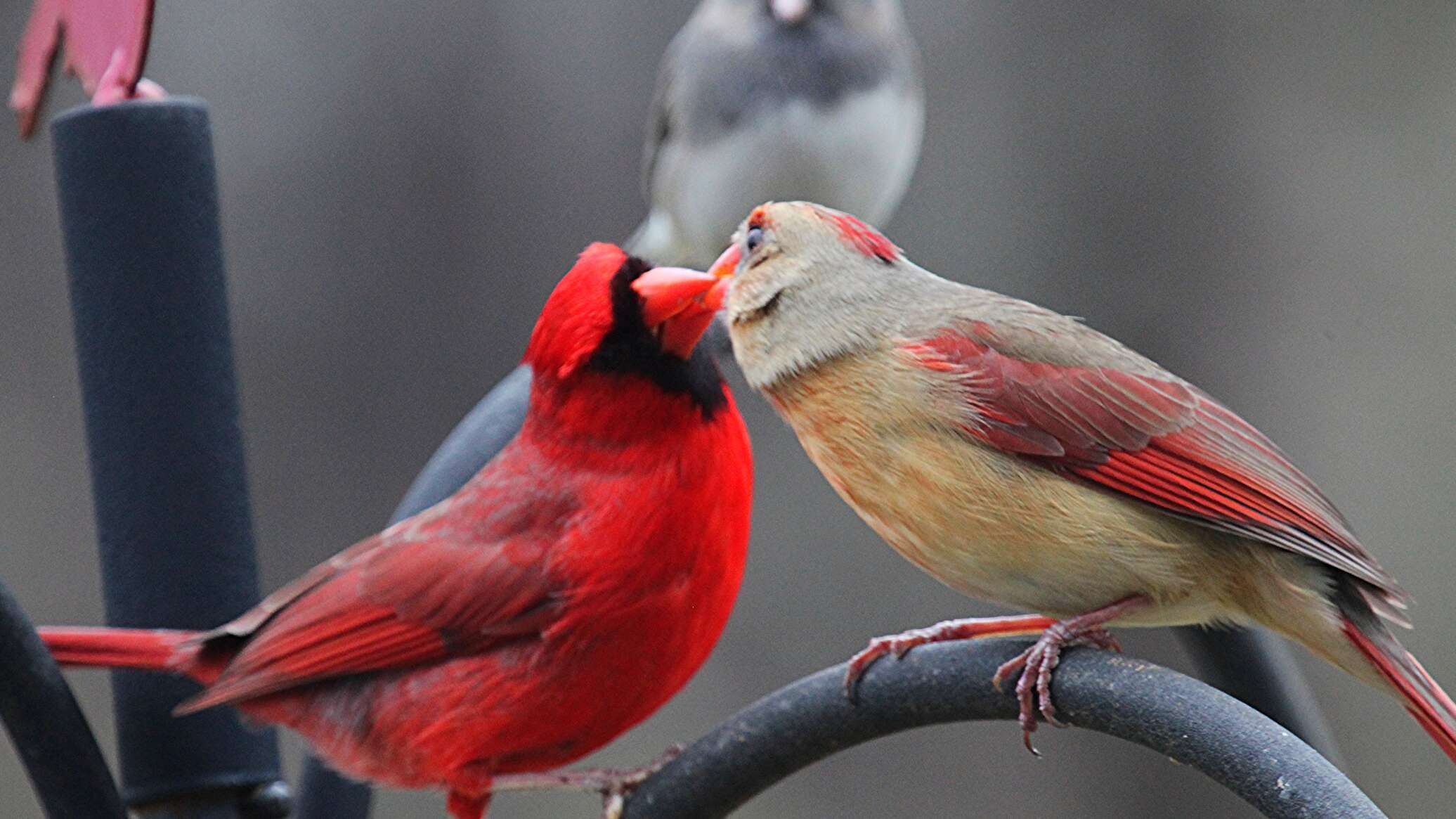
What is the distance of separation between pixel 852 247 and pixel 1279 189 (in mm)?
2902

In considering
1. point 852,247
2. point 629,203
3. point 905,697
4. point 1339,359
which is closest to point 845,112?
point 629,203

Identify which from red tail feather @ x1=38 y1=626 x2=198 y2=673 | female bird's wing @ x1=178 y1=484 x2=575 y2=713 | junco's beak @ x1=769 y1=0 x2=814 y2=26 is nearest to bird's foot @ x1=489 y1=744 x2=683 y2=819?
female bird's wing @ x1=178 y1=484 x2=575 y2=713

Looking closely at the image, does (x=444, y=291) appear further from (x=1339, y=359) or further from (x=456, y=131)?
(x=1339, y=359)

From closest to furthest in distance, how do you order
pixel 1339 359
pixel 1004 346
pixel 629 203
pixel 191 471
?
pixel 1004 346 < pixel 191 471 < pixel 1339 359 < pixel 629 203

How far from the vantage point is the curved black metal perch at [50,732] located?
161 centimetres

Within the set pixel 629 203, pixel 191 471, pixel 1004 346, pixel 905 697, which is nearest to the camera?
pixel 905 697

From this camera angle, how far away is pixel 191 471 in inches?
74.3

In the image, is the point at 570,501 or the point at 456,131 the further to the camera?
the point at 456,131

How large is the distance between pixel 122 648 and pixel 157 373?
275mm

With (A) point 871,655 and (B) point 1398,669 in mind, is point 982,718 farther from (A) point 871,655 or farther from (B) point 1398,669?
(B) point 1398,669

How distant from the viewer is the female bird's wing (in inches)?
78.2

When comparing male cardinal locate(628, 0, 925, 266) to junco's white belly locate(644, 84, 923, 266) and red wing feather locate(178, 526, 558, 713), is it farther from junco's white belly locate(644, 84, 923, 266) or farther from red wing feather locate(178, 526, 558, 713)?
red wing feather locate(178, 526, 558, 713)

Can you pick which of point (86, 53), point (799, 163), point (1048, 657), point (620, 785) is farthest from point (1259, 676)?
point (799, 163)

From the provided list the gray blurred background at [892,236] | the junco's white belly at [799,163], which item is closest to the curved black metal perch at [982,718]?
the junco's white belly at [799,163]
